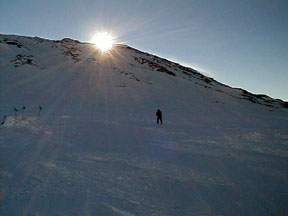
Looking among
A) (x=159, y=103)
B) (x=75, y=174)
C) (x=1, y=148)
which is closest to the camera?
(x=75, y=174)

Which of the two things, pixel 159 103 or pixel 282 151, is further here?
pixel 159 103

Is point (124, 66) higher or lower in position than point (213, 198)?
higher

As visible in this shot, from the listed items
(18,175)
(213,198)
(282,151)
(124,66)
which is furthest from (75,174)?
(124,66)

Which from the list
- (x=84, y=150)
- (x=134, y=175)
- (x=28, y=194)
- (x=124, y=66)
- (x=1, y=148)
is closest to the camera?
(x=28, y=194)

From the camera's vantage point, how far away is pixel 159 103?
106 ft

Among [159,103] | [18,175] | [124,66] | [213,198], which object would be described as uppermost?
[124,66]

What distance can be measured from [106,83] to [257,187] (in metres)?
32.2

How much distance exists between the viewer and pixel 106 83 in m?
36.9

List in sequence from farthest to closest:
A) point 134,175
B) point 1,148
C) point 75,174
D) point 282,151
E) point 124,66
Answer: point 124,66 → point 282,151 → point 1,148 → point 134,175 → point 75,174

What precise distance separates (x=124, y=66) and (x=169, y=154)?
41.1m

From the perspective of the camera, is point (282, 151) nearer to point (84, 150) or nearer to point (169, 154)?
point (169, 154)

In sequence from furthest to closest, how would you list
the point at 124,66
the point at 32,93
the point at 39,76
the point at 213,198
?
the point at 124,66 → the point at 39,76 → the point at 32,93 → the point at 213,198

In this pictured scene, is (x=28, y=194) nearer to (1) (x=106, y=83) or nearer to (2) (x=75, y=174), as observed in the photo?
(2) (x=75, y=174)

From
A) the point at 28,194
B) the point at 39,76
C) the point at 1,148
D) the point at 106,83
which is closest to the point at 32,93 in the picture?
the point at 39,76
